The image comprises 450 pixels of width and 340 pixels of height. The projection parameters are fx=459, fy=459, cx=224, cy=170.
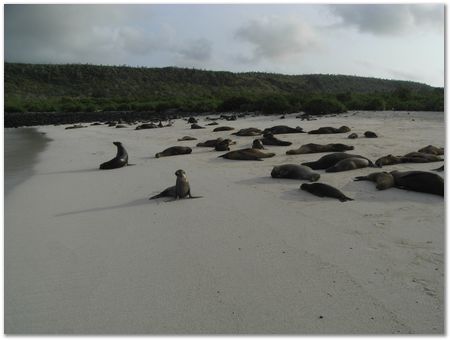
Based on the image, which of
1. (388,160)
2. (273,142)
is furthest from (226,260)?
(273,142)

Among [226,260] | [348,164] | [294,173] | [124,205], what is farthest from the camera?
[348,164]

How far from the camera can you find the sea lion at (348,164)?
728 cm

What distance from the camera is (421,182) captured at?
5680 millimetres

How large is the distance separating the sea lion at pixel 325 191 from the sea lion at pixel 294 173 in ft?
2.63

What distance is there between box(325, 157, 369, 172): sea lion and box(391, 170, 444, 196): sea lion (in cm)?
127

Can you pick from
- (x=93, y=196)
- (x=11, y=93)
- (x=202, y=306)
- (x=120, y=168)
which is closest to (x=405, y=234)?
(x=202, y=306)

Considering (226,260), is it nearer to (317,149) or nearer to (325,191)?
(325,191)

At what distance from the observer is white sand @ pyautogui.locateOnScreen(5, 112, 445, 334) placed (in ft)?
9.25

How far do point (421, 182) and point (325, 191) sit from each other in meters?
1.20

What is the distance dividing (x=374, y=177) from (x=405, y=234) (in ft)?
7.48

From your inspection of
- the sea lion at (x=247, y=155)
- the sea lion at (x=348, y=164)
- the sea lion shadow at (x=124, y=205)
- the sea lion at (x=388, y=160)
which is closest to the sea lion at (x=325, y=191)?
the sea lion at (x=348, y=164)

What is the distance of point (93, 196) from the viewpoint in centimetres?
631

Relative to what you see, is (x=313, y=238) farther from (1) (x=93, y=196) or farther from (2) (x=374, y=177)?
(1) (x=93, y=196)

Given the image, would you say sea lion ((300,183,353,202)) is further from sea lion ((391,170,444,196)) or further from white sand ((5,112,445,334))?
sea lion ((391,170,444,196))
